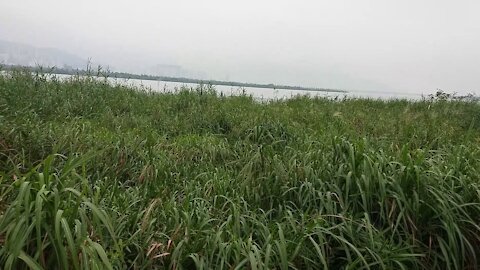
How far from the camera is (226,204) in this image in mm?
2619

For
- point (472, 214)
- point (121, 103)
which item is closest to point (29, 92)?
point (121, 103)

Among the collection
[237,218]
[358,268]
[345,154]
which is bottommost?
[358,268]

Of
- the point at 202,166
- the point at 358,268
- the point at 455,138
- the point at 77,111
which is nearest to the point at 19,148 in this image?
the point at 202,166

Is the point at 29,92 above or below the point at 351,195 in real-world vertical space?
above

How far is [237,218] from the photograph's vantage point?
2303mm

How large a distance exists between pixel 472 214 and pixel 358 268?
1.07 metres

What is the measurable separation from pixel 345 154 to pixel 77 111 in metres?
4.39

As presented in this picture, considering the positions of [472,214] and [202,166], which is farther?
[202,166]

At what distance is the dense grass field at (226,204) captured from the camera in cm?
165

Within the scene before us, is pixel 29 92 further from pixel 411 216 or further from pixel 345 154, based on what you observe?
pixel 411 216

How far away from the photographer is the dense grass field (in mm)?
1653

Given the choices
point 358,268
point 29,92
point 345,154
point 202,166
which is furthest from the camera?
point 29,92

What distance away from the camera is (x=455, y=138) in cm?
486

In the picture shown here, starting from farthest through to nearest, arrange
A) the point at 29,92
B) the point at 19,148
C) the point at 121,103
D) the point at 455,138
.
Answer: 1. the point at 121,103
2. the point at 29,92
3. the point at 455,138
4. the point at 19,148
